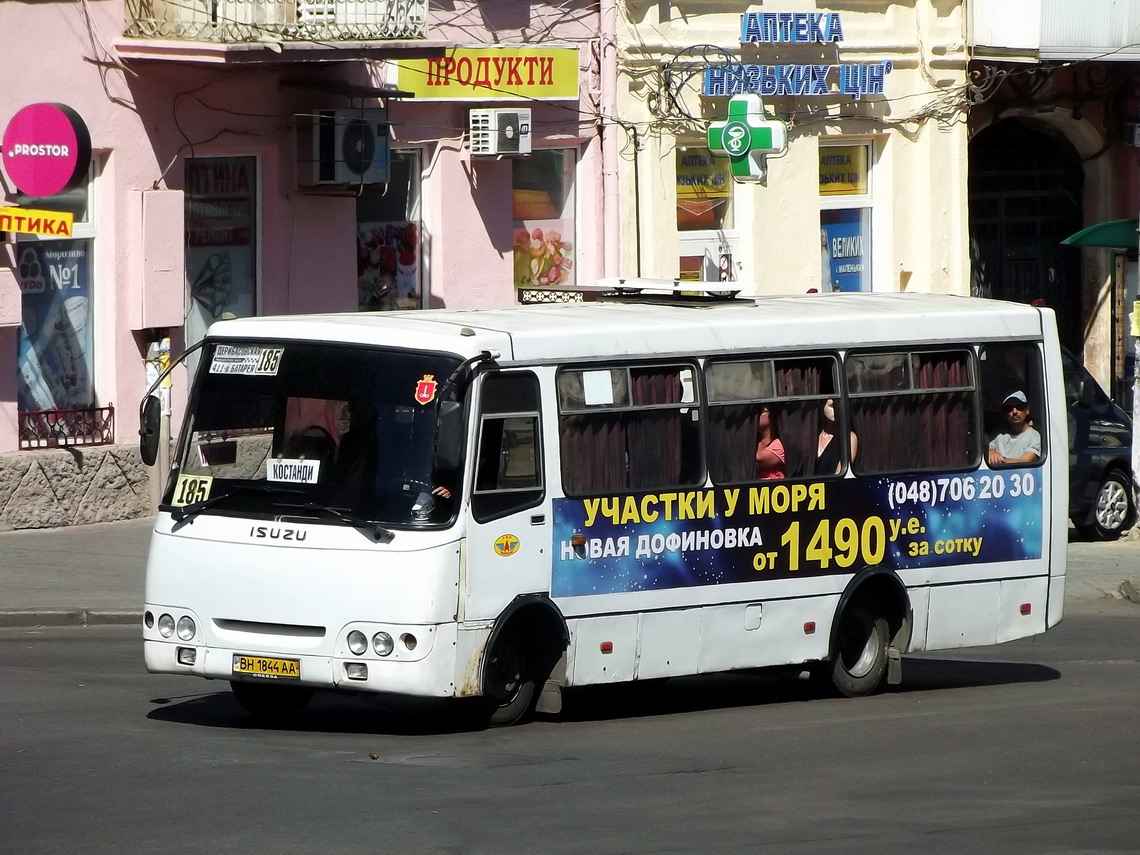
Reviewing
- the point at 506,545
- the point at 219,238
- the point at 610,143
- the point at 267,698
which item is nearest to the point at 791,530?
the point at 506,545

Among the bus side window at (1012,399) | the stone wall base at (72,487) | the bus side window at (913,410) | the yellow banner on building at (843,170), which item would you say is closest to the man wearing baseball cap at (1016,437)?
the bus side window at (1012,399)

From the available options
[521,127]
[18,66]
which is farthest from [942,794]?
[521,127]

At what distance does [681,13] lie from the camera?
85.5ft

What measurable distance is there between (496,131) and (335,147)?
90.2 inches

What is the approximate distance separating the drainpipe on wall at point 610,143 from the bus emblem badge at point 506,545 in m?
14.3

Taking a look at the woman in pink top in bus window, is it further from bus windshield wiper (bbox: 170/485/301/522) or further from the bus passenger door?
bus windshield wiper (bbox: 170/485/301/522)

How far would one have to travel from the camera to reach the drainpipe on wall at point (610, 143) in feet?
83.4

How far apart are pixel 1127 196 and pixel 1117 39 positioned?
279 centimetres

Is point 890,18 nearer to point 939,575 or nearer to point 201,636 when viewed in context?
point 939,575

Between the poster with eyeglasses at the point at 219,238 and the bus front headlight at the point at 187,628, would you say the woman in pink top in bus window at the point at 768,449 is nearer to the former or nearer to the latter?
the bus front headlight at the point at 187,628

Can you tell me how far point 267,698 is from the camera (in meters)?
12.1

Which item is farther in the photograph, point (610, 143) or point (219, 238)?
point (610, 143)

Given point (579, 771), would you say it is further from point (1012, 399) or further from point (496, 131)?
point (496, 131)

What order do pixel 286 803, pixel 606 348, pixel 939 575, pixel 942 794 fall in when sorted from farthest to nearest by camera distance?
pixel 939 575, pixel 606 348, pixel 942 794, pixel 286 803
